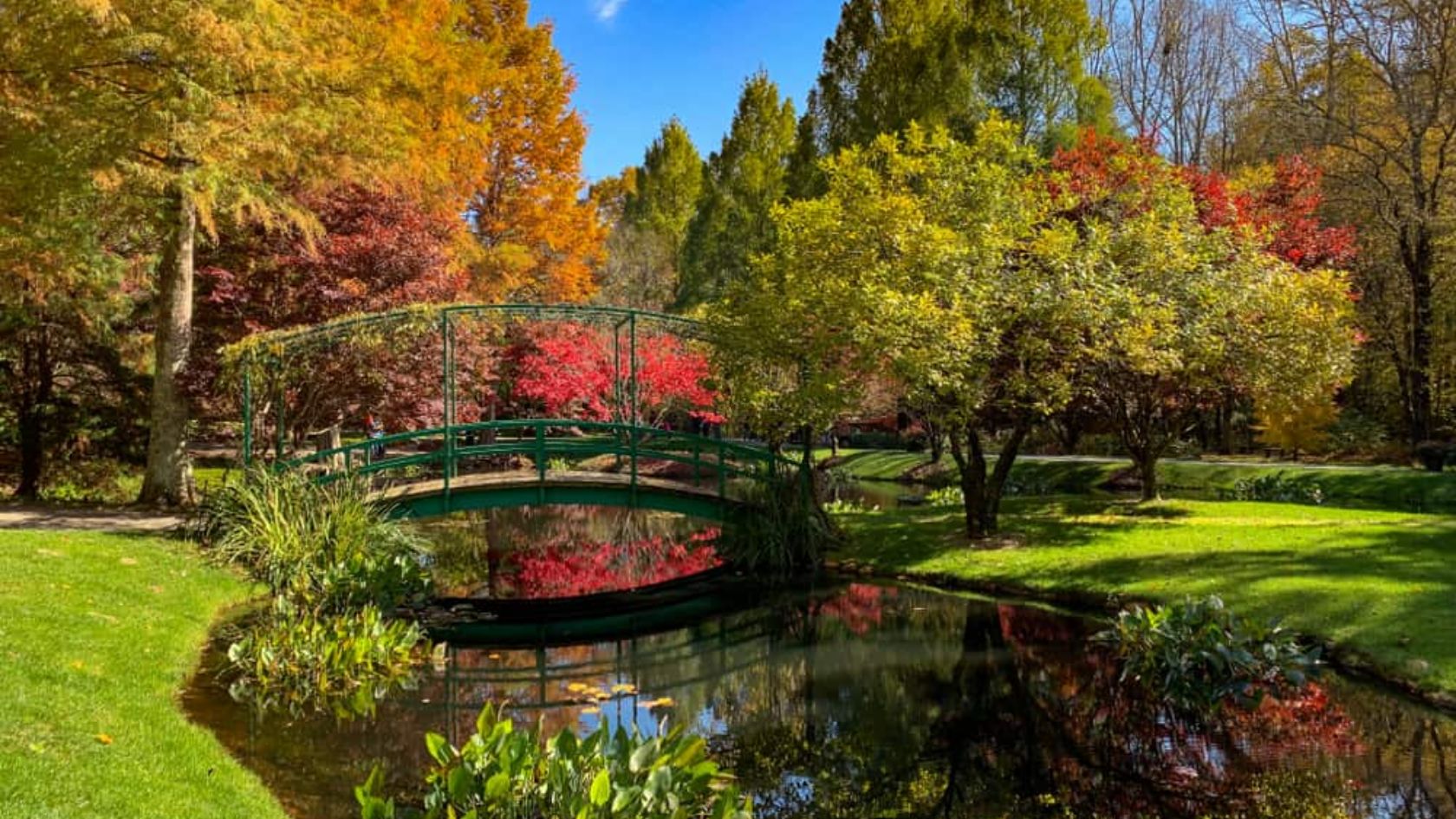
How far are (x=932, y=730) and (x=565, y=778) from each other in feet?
13.8

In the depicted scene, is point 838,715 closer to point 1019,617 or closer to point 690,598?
point 1019,617

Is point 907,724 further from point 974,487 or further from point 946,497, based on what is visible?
point 946,497

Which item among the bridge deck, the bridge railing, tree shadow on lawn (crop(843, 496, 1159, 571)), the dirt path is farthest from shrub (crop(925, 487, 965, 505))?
the dirt path

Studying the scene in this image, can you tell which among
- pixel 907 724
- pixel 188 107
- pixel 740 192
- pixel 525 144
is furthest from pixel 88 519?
pixel 740 192

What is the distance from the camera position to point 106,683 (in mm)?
7449

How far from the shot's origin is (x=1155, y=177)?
16.6 m

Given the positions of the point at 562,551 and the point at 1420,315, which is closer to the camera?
the point at 562,551

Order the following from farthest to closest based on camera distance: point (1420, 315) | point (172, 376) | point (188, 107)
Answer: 1. point (1420, 315)
2. point (172, 376)
3. point (188, 107)

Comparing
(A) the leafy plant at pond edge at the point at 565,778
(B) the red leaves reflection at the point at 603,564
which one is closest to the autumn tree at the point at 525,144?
(B) the red leaves reflection at the point at 603,564

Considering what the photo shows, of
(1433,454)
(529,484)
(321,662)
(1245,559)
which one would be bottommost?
(321,662)

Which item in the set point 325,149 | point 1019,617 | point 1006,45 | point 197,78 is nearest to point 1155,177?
point 1019,617

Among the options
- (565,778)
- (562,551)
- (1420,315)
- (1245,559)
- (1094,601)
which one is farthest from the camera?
(1420,315)

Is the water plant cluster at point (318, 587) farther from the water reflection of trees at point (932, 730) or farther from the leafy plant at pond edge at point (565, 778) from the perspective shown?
the leafy plant at pond edge at point (565, 778)

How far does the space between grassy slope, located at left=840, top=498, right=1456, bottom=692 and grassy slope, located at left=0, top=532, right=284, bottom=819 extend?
33.5 ft
